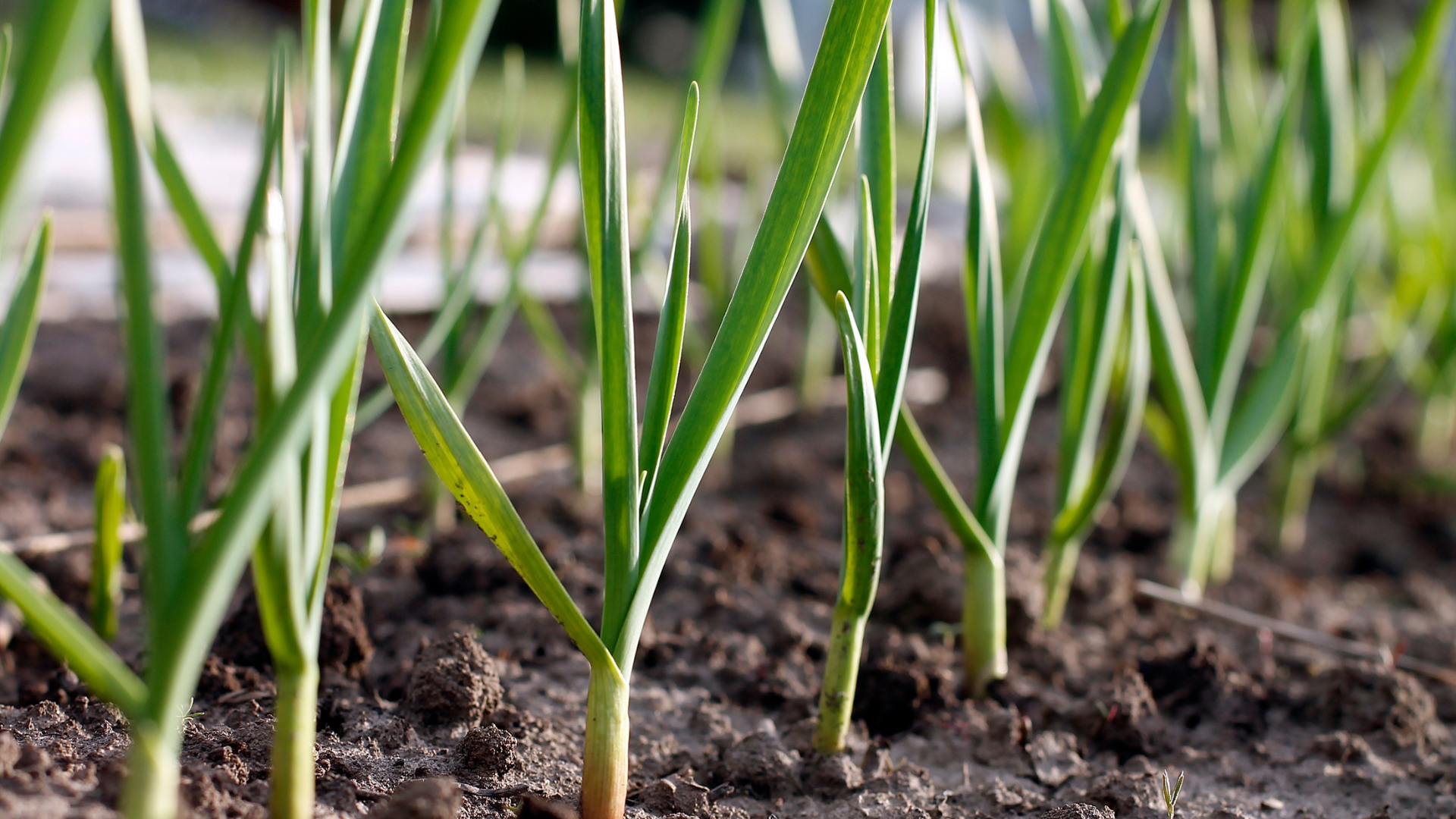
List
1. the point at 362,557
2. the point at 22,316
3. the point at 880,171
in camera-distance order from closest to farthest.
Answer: the point at 22,316 < the point at 880,171 < the point at 362,557

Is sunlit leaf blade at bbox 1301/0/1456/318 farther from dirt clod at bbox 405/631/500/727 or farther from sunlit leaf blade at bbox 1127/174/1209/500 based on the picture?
dirt clod at bbox 405/631/500/727

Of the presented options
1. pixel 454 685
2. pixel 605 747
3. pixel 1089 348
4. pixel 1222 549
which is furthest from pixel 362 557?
pixel 1222 549

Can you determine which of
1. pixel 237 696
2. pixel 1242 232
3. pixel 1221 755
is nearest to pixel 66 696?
pixel 237 696

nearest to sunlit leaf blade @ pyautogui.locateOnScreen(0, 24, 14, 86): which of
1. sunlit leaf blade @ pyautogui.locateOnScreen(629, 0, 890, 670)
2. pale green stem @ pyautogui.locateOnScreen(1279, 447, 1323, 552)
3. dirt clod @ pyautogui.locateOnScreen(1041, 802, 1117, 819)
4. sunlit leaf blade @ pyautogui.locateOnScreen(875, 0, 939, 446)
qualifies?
sunlit leaf blade @ pyautogui.locateOnScreen(629, 0, 890, 670)

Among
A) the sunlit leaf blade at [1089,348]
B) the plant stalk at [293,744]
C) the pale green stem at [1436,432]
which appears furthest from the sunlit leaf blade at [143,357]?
the pale green stem at [1436,432]

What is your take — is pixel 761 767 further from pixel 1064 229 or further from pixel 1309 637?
pixel 1309 637

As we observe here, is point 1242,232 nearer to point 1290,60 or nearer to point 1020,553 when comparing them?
point 1290,60

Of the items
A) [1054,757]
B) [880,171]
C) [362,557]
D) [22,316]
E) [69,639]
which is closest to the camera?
[69,639]
